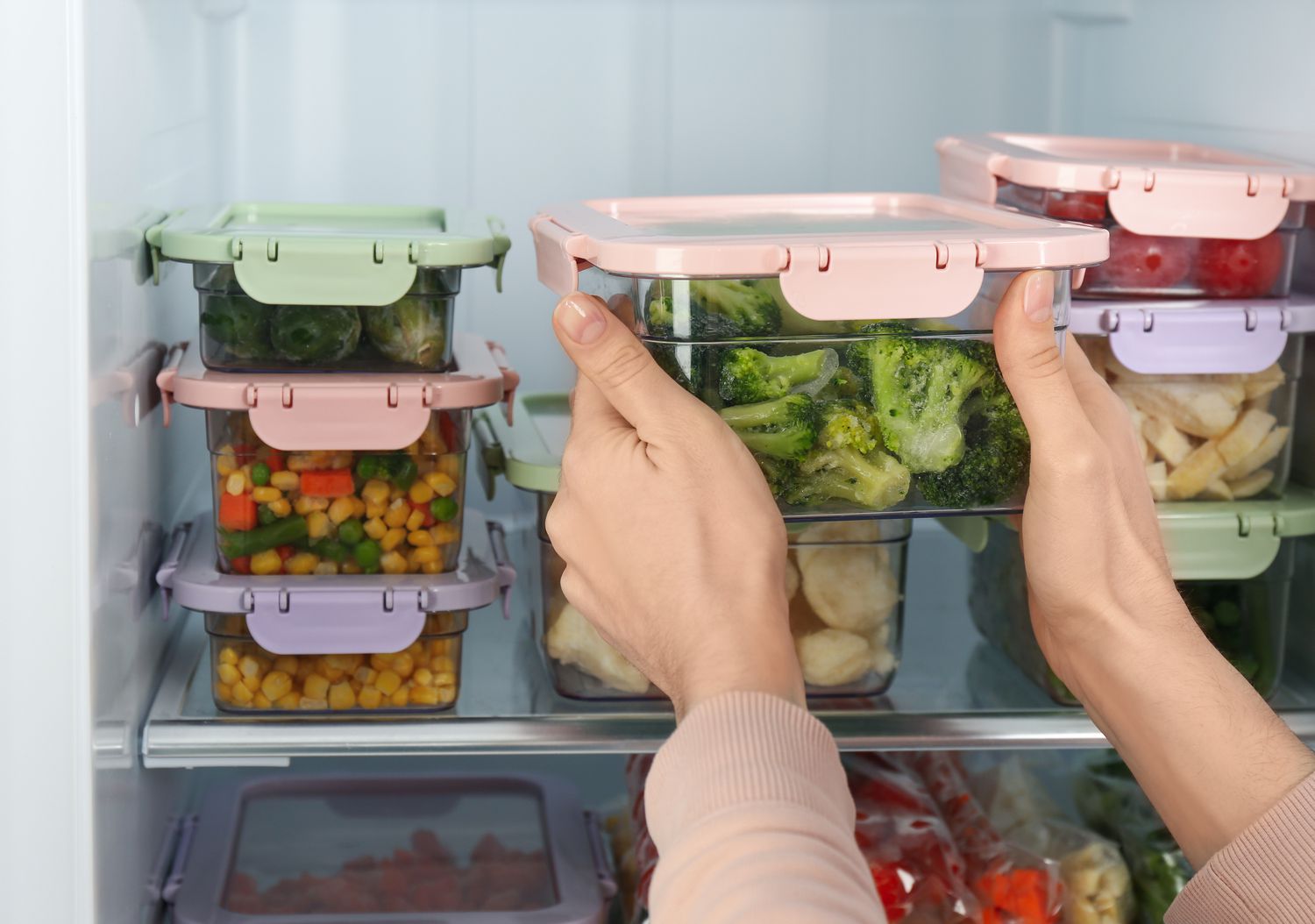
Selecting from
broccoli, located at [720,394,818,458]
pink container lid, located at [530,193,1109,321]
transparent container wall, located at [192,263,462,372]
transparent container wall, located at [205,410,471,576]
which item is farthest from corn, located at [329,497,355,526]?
broccoli, located at [720,394,818,458]

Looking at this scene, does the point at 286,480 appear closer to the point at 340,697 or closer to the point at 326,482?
the point at 326,482

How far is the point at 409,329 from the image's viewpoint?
3.65 feet

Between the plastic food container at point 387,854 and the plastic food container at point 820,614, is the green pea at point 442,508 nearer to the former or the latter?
the plastic food container at point 820,614

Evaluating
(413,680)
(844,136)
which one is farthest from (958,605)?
(413,680)

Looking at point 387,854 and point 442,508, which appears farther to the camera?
point 387,854

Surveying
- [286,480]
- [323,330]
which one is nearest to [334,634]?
[286,480]

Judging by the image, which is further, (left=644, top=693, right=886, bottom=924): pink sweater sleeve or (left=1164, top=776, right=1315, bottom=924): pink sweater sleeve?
(left=1164, top=776, right=1315, bottom=924): pink sweater sleeve

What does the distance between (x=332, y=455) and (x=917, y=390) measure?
48cm

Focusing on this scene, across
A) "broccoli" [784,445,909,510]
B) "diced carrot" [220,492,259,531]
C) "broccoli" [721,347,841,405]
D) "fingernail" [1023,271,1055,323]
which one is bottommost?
"diced carrot" [220,492,259,531]

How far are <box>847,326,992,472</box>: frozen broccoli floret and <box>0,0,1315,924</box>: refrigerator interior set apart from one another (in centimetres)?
40

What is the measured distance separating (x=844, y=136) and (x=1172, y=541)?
665mm

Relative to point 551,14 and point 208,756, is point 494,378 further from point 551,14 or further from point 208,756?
point 551,14

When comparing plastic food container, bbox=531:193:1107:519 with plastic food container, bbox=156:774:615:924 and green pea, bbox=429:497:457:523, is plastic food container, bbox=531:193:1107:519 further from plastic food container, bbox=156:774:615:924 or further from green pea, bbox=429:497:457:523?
plastic food container, bbox=156:774:615:924

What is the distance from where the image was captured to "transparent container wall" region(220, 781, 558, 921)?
129cm
